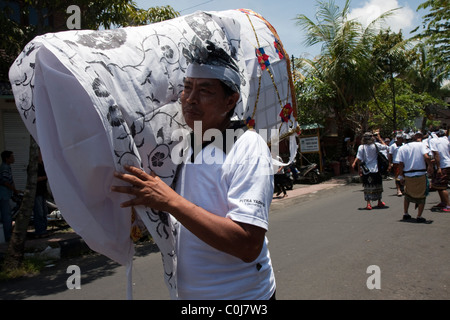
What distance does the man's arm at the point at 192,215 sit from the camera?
1.22 m

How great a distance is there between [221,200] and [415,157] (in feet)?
22.8

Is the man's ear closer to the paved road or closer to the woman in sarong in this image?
the paved road

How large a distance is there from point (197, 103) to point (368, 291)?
342 centimetres

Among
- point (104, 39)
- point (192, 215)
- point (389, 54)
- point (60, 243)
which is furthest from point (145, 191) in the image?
point (389, 54)

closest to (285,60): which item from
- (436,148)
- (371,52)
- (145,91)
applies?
(145,91)

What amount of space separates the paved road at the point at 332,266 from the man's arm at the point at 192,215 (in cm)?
290

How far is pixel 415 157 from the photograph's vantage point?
7250 millimetres

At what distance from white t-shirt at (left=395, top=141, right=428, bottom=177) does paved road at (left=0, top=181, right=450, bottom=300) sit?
0.99 metres

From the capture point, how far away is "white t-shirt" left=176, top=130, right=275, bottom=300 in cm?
131

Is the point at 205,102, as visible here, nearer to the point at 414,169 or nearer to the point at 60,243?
the point at 60,243

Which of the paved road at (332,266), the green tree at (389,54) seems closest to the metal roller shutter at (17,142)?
the paved road at (332,266)

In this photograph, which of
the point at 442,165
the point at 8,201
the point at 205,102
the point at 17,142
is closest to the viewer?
the point at 205,102

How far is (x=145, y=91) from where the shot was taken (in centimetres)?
127

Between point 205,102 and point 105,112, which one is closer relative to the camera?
point 105,112
